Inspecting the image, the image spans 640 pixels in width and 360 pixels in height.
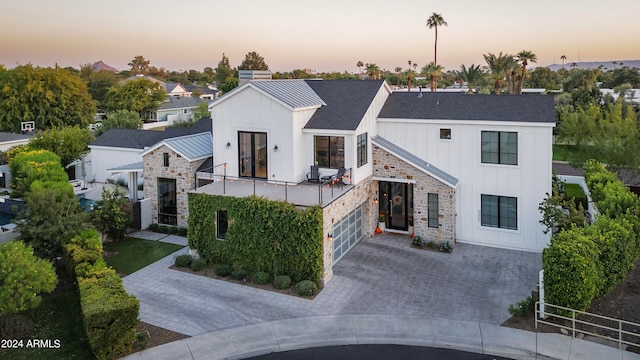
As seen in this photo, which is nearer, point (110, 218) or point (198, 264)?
point (198, 264)

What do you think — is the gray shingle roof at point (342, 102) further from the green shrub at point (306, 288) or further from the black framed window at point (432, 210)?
the green shrub at point (306, 288)

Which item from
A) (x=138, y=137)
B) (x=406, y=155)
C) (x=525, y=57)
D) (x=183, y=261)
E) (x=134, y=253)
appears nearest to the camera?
(x=183, y=261)

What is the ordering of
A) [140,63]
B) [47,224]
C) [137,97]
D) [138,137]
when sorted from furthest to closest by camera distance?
1. [140,63]
2. [137,97]
3. [138,137]
4. [47,224]

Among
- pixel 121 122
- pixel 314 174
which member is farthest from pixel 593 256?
pixel 121 122

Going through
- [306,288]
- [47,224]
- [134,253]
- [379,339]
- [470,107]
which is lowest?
[379,339]

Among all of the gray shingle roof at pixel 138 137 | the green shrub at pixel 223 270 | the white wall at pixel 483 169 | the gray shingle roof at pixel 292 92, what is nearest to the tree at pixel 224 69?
the gray shingle roof at pixel 138 137

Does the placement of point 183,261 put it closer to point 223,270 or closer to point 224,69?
point 223,270

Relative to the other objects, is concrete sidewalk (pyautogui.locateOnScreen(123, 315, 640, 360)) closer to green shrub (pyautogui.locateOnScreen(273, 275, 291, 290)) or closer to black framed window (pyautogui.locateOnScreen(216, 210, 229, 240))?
green shrub (pyautogui.locateOnScreen(273, 275, 291, 290))
